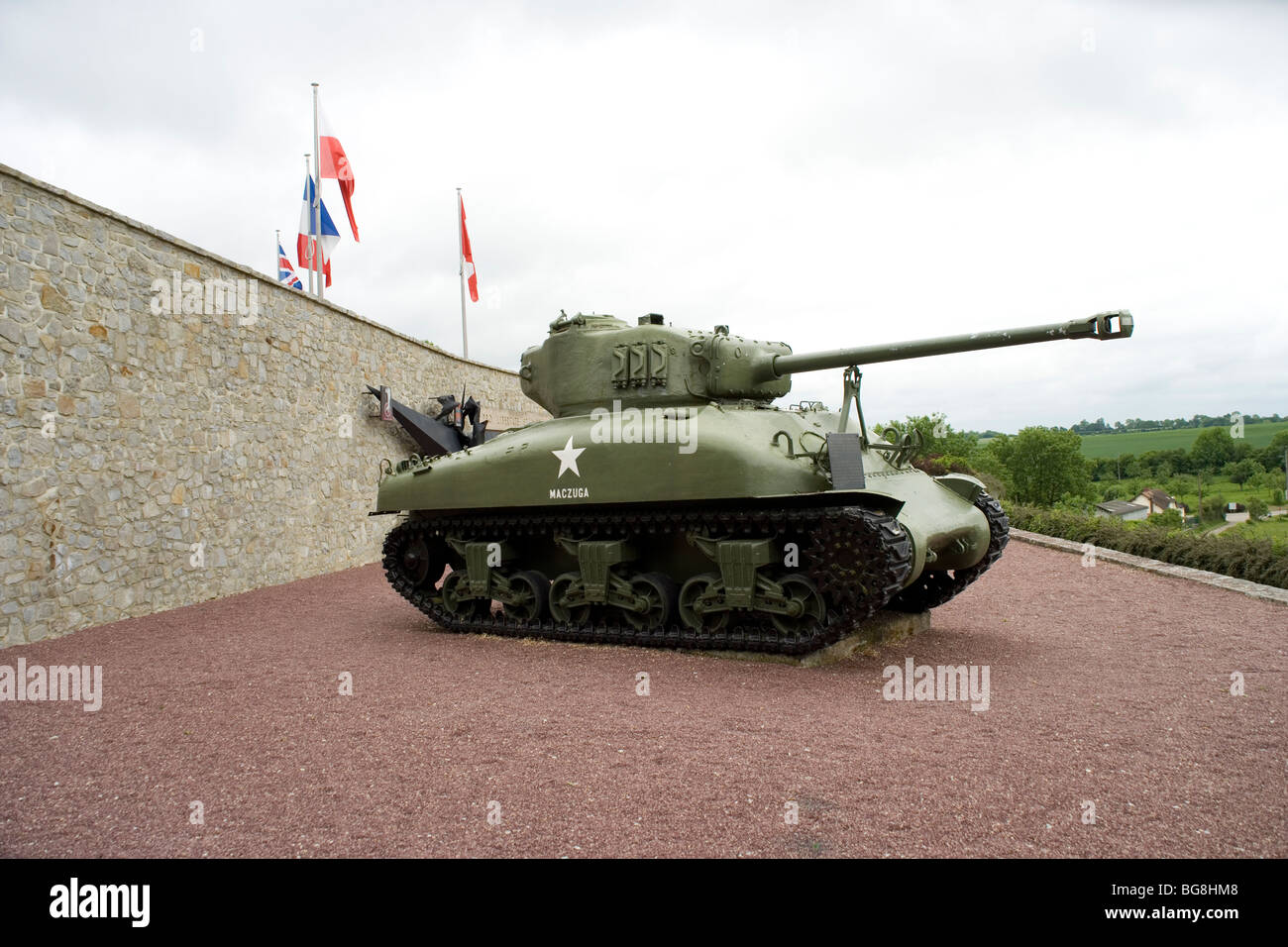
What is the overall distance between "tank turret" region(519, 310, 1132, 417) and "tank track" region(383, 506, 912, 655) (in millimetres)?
1392

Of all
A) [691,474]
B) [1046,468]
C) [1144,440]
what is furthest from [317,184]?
[1144,440]

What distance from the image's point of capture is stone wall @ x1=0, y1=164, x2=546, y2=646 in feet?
29.4

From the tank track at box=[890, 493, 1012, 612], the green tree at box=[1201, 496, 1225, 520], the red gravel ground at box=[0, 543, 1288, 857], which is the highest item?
the tank track at box=[890, 493, 1012, 612]

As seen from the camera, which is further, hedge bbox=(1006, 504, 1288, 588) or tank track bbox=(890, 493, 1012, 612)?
hedge bbox=(1006, 504, 1288, 588)

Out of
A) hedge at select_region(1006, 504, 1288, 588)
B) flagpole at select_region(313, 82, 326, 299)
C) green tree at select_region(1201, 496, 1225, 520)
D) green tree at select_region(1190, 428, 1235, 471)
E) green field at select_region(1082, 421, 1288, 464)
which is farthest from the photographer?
green field at select_region(1082, 421, 1288, 464)

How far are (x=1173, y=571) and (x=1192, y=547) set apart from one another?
1650 mm

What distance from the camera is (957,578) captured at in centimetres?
947

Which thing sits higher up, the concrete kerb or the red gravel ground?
the concrete kerb

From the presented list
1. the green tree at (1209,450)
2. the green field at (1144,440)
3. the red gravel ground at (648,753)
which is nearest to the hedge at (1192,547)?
the red gravel ground at (648,753)

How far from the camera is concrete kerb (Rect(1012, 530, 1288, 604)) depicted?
1048 cm

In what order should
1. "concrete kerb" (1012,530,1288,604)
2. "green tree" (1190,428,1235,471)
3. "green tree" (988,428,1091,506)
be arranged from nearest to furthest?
"concrete kerb" (1012,530,1288,604)
"green tree" (988,428,1091,506)
"green tree" (1190,428,1235,471)

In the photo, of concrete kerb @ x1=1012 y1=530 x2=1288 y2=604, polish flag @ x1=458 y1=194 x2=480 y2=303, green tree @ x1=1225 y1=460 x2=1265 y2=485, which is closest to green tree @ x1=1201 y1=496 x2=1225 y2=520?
green tree @ x1=1225 y1=460 x2=1265 y2=485

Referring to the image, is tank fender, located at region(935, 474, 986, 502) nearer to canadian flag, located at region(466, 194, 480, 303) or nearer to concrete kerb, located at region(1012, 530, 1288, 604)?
concrete kerb, located at region(1012, 530, 1288, 604)

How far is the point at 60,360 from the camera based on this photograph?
941cm
